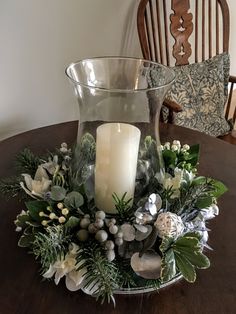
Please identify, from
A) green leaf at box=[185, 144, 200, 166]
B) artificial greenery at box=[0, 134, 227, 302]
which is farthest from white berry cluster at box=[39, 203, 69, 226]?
green leaf at box=[185, 144, 200, 166]

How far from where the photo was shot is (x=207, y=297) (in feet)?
2.49

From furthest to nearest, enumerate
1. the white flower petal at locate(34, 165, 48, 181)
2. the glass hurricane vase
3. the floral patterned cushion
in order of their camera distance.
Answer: the floral patterned cushion < the white flower petal at locate(34, 165, 48, 181) < the glass hurricane vase

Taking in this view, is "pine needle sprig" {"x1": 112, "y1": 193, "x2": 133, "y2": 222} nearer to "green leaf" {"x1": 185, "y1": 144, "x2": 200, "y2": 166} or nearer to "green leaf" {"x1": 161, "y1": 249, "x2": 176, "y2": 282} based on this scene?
"green leaf" {"x1": 161, "y1": 249, "x2": 176, "y2": 282}

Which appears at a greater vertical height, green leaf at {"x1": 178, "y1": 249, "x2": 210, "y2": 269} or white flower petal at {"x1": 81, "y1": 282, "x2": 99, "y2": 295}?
green leaf at {"x1": 178, "y1": 249, "x2": 210, "y2": 269}

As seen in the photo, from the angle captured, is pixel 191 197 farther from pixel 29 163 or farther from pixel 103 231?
pixel 29 163

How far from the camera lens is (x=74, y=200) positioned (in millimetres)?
807

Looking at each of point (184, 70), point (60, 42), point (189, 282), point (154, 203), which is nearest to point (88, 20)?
point (60, 42)

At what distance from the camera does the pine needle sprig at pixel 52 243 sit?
73 centimetres

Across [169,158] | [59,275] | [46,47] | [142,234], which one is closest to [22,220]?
[59,275]

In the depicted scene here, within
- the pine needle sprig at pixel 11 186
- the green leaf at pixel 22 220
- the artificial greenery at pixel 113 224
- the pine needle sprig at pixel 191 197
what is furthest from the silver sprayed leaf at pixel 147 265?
the pine needle sprig at pixel 11 186

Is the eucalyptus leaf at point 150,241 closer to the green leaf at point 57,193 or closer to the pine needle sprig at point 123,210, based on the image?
the pine needle sprig at point 123,210

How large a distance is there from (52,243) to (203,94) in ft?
4.19

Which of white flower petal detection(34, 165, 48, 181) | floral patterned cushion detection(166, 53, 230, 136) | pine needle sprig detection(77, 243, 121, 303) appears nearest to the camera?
pine needle sprig detection(77, 243, 121, 303)

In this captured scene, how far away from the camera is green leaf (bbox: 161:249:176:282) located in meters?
0.73
